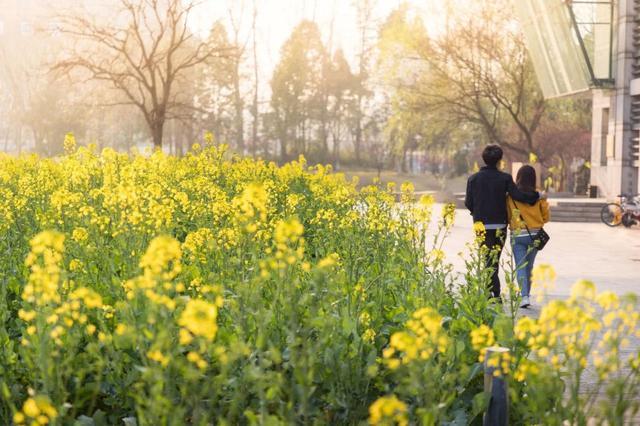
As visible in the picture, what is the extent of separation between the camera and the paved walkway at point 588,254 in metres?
12.3

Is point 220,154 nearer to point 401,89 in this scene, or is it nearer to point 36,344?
point 36,344

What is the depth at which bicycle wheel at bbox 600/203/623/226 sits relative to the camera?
2309 centimetres

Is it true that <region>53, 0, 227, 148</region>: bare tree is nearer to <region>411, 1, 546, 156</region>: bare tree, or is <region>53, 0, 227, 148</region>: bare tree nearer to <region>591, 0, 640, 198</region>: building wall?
<region>411, 1, 546, 156</region>: bare tree

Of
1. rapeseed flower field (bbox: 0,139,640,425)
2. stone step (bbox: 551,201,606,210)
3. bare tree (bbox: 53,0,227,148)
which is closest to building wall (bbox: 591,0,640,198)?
stone step (bbox: 551,201,606,210)

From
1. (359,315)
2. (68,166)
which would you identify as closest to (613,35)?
(68,166)

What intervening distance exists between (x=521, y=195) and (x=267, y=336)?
5.20 m

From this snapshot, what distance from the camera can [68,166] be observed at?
12953mm

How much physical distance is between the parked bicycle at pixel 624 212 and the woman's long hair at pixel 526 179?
45.6 feet

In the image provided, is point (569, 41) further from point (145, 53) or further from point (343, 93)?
point (343, 93)

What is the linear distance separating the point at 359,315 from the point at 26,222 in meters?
5.07

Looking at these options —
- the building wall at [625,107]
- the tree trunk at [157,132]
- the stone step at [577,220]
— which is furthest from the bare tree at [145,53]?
the building wall at [625,107]

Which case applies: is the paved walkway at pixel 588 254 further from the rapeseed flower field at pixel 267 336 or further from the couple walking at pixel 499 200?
the rapeseed flower field at pixel 267 336

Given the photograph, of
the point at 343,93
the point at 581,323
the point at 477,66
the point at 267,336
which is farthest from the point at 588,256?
the point at 343,93

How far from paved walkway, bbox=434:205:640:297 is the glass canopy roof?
27.3ft
